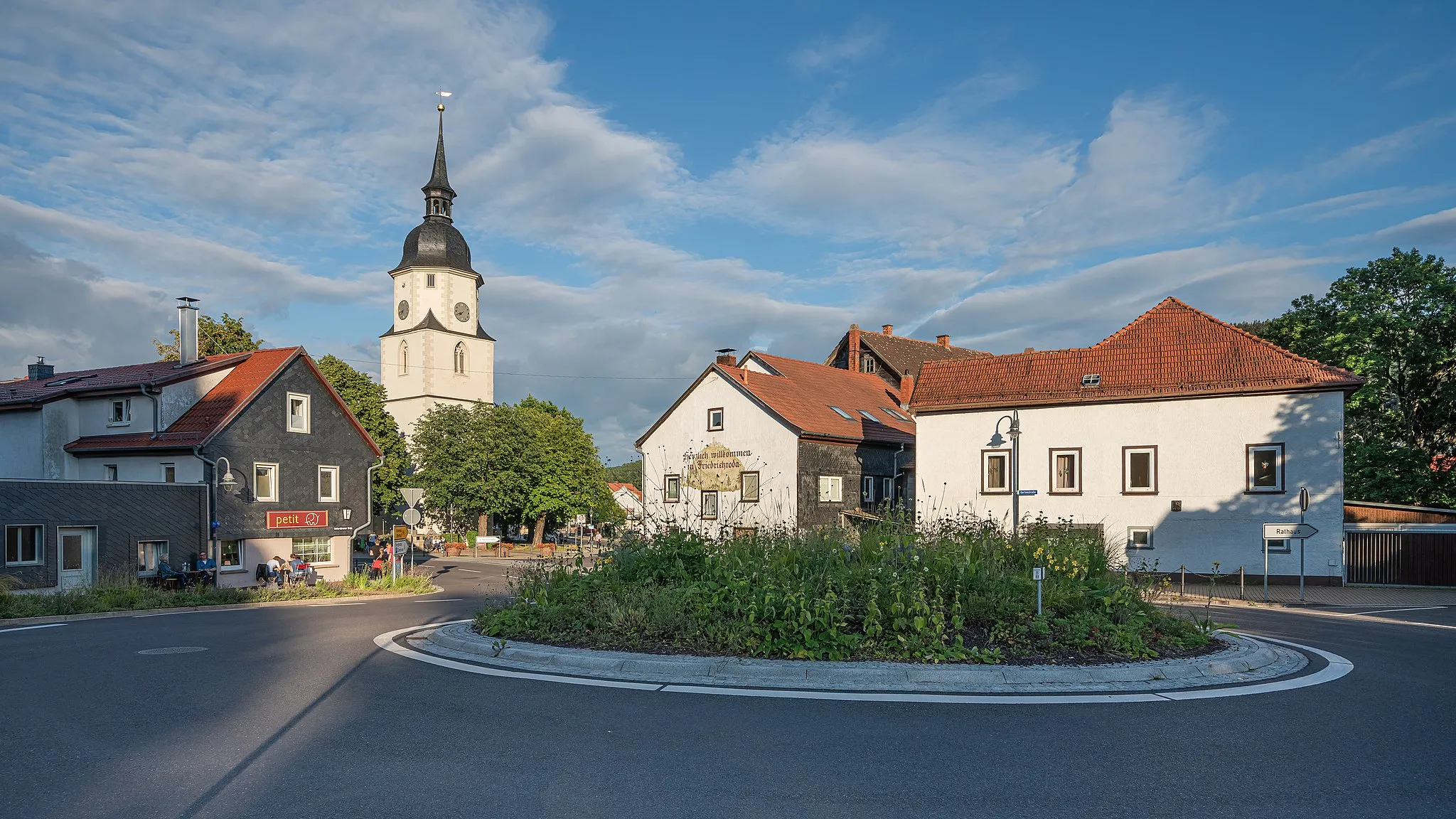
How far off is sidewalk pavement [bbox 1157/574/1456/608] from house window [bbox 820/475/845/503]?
1424 centimetres

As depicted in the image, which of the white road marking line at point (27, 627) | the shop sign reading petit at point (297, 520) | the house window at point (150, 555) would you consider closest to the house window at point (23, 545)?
the house window at point (150, 555)

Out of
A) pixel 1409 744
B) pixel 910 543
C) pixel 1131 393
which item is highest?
pixel 1131 393

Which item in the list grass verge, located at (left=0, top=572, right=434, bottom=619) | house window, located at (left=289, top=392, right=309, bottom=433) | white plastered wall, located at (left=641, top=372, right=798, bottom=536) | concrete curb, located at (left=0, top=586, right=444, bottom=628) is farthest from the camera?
white plastered wall, located at (left=641, top=372, right=798, bottom=536)

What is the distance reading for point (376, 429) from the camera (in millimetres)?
65125

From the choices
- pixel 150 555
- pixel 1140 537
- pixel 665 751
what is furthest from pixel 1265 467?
pixel 150 555

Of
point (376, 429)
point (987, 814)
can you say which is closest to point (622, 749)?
point (987, 814)

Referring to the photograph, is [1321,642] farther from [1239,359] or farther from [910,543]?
[1239,359]

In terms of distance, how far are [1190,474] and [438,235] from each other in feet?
216

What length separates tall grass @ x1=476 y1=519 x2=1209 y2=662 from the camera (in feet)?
31.9

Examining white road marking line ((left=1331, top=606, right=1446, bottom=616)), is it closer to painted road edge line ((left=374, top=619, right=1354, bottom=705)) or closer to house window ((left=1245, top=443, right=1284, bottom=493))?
house window ((left=1245, top=443, right=1284, bottom=493))

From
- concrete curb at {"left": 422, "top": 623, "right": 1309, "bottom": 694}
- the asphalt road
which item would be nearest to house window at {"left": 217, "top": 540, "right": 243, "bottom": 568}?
the asphalt road

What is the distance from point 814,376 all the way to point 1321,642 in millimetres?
32723

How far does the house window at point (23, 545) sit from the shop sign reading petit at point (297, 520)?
25.9 ft

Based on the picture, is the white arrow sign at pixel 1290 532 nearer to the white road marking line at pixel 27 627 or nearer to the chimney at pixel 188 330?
the white road marking line at pixel 27 627
